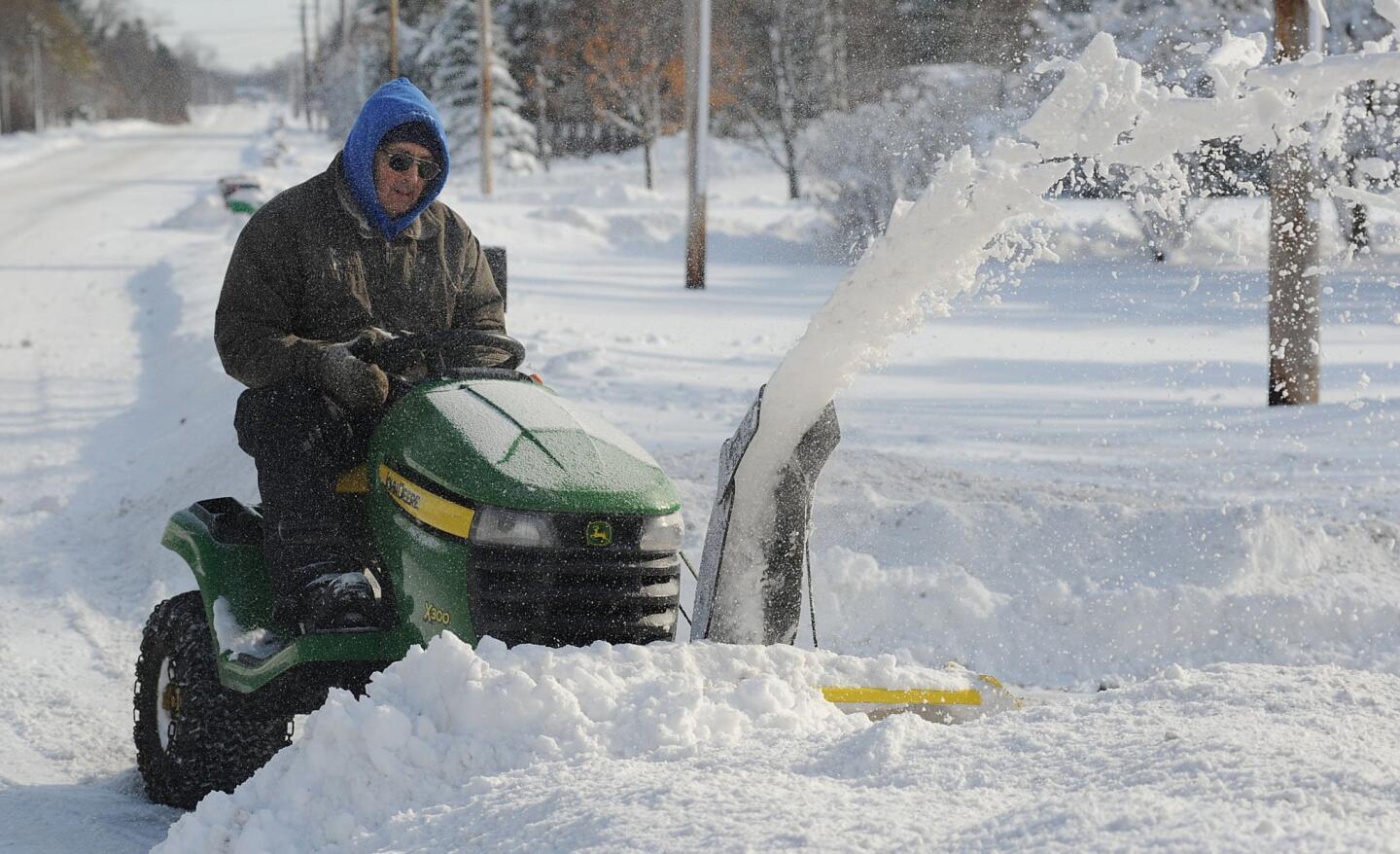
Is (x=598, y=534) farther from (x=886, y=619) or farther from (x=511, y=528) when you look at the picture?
(x=886, y=619)

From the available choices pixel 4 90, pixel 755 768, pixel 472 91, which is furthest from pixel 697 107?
pixel 4 90

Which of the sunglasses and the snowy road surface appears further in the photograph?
the snowy road surface

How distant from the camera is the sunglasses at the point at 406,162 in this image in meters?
4.02

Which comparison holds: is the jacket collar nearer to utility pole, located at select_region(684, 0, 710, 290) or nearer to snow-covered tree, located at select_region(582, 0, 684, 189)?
utility pole, located at select_region(684, 0, 710, 290)

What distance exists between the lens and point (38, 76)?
74.9 metres

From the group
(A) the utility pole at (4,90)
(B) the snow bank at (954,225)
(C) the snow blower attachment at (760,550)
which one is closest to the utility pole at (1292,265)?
(B) the snow bank at (954,225)

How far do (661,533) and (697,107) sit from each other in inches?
538

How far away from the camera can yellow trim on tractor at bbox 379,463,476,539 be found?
3439mm

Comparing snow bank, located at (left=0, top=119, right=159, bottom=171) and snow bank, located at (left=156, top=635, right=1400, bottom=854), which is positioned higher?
snow bank, located at (left=0, top=119, right=159, bottom=171)

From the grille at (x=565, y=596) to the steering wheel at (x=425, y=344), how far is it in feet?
2.13

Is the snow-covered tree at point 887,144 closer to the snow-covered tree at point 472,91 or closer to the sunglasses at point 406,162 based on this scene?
the sunglasses at point 406,162

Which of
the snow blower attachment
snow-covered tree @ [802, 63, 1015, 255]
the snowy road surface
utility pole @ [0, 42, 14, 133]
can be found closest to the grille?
the snow blower attachment

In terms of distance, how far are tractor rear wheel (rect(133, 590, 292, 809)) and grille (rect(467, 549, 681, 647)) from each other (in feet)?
2.83

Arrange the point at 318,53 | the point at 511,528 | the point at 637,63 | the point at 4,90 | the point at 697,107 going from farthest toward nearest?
the point at 318,53, the point at 4,90, the point at 637,63, the point at 697,107, the point at 511,528
